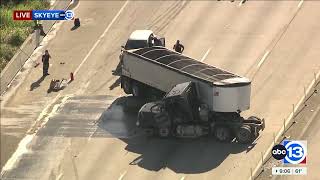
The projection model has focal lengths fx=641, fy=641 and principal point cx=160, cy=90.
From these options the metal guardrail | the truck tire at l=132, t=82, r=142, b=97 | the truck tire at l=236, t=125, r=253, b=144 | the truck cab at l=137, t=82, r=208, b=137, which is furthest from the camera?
the metal guardrail

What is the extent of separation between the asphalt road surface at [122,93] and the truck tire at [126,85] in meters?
1.20

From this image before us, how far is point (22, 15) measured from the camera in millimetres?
47906

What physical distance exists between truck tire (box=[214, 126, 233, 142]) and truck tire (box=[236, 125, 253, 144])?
1.54 ft

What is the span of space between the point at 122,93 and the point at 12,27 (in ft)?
40.7

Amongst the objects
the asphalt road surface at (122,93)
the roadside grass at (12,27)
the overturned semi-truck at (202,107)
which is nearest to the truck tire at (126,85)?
the asphalt road surface at (122,93)

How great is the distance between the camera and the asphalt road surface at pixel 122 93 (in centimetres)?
3247

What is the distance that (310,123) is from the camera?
33.8m

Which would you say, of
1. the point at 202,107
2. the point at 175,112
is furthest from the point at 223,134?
the point at 175,112

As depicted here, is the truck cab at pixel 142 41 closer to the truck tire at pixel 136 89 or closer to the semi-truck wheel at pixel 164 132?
the truck tire at pixel 136 89

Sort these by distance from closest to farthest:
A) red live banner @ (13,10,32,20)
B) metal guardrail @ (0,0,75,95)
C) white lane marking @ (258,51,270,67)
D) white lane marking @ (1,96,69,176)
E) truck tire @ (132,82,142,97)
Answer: white lane marking @ (1,96,69,176) → truck tire @ (132,82,142,97) → white lane marking @ (258,51,270,67) → metal guardrail @ (0,0,75,95) → red live banner @ (13,10,32,20)

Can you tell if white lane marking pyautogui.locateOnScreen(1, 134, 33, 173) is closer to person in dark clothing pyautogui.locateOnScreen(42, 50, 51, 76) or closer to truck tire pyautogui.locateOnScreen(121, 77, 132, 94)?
truck tire pyautogui.locateOnScreen(121, 77, 132, 94)

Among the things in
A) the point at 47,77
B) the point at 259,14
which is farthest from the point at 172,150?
the point at 259,14

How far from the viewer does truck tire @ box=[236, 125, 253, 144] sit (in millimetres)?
32312

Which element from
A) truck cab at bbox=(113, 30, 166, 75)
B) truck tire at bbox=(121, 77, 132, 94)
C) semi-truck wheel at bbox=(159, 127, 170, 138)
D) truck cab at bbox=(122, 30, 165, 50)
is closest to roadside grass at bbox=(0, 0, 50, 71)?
truck cab at bbox=(113, 30, 166, 75)
